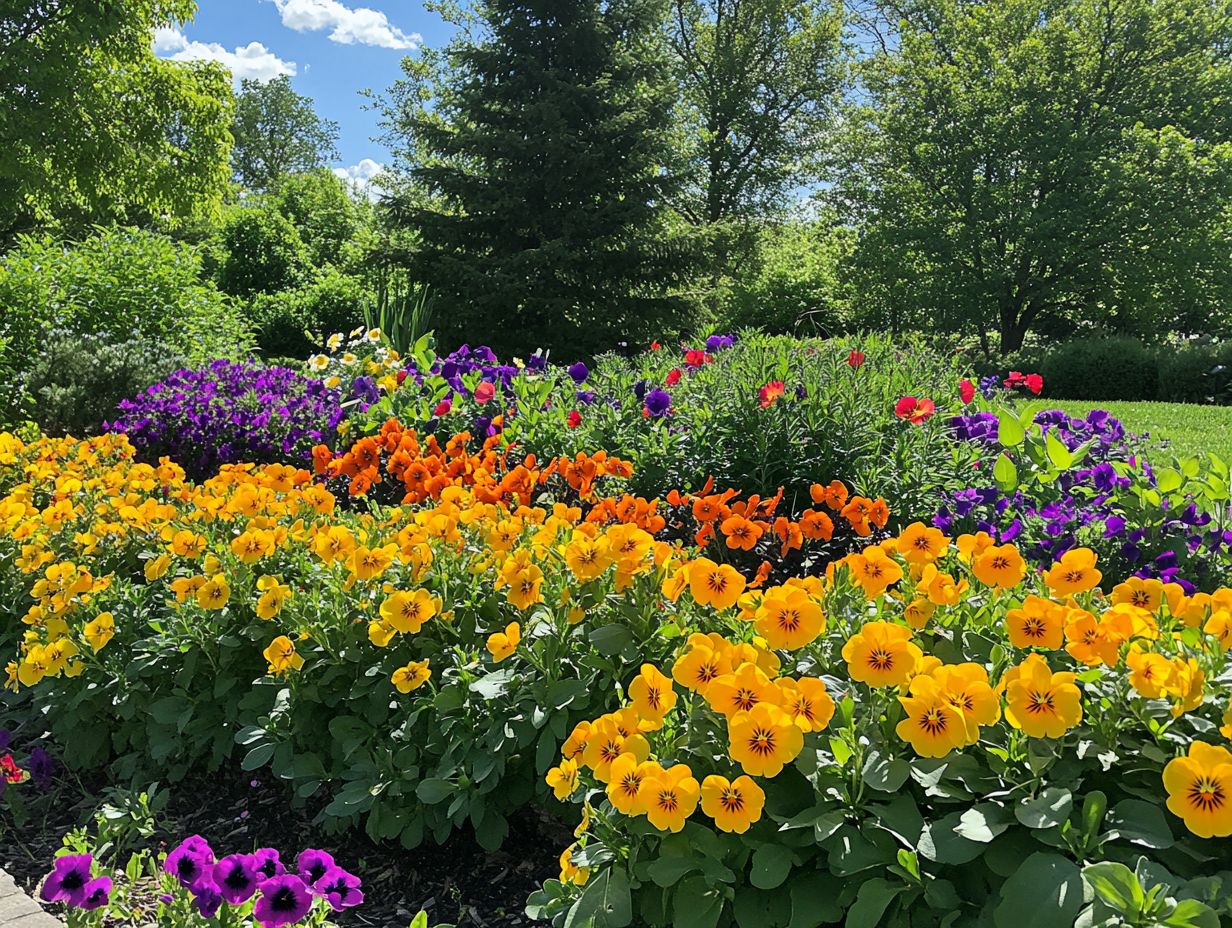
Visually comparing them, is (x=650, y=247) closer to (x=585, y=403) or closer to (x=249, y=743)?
(x=585, y=403)

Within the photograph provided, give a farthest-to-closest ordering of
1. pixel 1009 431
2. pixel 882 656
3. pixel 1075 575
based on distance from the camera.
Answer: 1. pixel 1009 431
2. pixel 1075 575
3. pixel 882 656

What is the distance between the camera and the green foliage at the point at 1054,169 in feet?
54.6

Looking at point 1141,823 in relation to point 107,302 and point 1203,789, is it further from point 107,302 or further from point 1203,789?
point 107,302

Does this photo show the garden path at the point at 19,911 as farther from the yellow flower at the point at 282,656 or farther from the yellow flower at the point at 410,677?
the yellow flower at the point at 410,677

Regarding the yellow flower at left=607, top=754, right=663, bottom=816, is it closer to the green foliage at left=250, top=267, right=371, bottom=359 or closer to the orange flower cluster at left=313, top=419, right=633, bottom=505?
the orange flower cluster at left=313, top=419, right=633, bottom=505

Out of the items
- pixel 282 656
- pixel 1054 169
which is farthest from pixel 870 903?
A: pixel 1054 169

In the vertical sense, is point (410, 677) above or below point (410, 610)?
below

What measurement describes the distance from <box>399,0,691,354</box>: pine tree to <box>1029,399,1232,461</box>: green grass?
5.79m

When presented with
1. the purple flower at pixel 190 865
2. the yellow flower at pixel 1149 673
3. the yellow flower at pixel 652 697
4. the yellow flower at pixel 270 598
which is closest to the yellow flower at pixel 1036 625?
the yellow flower at pixel 1149 673

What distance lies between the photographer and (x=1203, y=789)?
49.6 inches

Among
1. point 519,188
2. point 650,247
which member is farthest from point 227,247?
point 650,247

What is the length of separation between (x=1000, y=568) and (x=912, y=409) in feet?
6.65

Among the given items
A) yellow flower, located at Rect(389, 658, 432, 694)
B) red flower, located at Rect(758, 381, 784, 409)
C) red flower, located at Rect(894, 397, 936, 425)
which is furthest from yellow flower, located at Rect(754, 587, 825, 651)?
red flower, located at Rect(894, 397, 936, 425)

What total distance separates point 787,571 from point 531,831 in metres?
1.37
